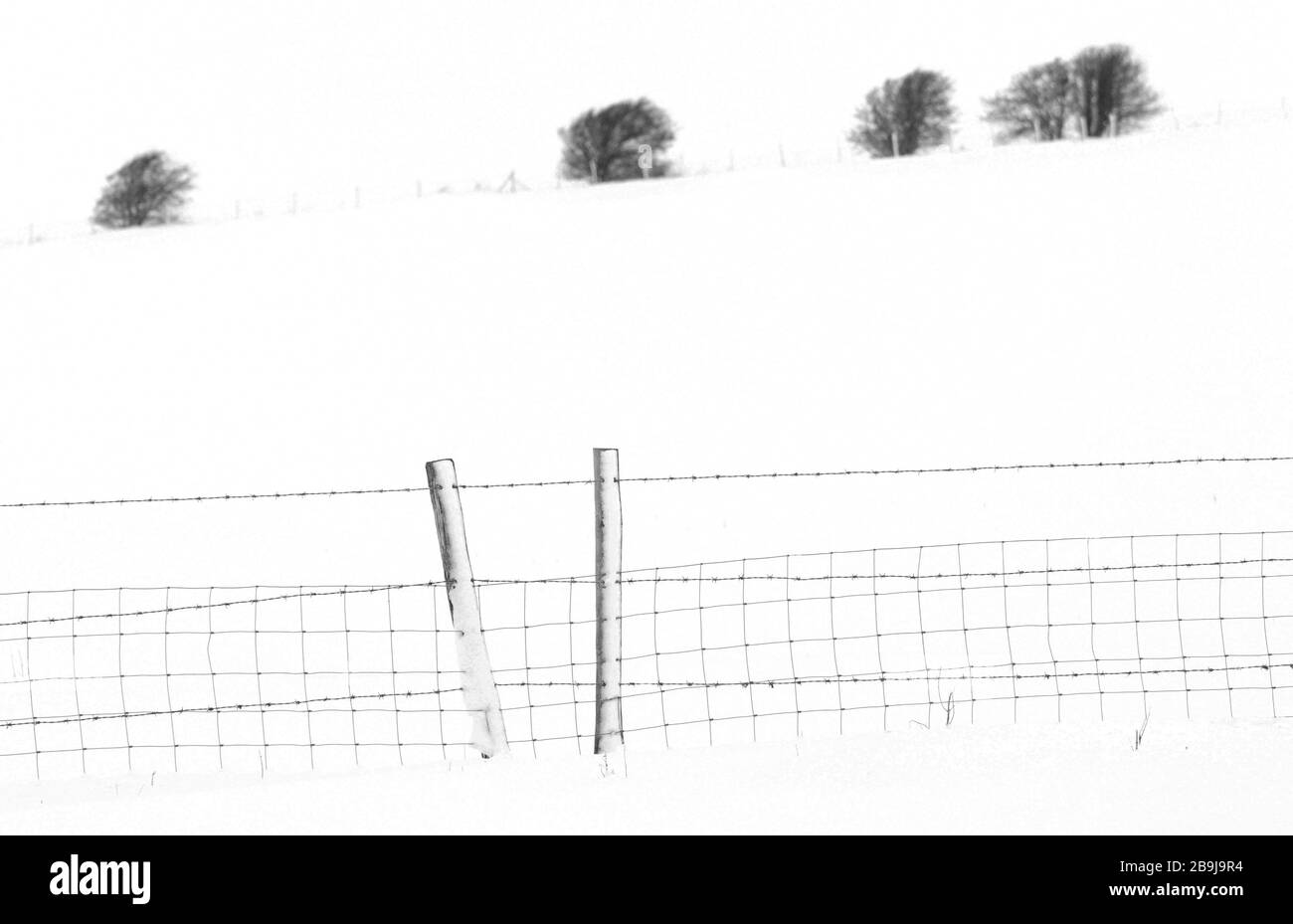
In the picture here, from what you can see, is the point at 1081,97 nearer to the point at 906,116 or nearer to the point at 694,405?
the point at 906,116

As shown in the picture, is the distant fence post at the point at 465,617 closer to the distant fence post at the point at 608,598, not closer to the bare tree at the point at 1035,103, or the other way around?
the distant fence post at the point at 608,598

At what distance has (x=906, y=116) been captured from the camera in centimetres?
5034

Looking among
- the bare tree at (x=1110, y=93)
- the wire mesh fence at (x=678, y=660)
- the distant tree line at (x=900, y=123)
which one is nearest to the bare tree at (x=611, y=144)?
the distant tree line at (x=900, y=123)

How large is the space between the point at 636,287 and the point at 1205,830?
82.1ft

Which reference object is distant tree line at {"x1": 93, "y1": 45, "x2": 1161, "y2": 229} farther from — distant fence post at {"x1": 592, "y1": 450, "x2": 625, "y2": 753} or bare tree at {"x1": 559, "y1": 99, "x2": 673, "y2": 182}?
distant fence post at {"x1": 592, "y1": 450, "x2": 625, "y2": 753}

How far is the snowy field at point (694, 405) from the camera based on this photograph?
5418 mm

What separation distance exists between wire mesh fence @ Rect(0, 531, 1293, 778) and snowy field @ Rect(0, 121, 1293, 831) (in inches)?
8.3

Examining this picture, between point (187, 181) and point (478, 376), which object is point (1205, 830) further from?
point (187, 181)

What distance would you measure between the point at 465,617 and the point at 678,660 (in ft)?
17.6

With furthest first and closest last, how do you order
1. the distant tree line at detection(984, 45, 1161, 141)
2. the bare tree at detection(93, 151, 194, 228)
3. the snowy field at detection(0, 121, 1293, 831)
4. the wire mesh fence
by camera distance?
the distant tree line at detection(984, 45, 1161, 141)
the bare tree at detection(93, 151, 194, 228)
the wire mesh fence
the snowy field at detection(0, 121, 1293, 831)

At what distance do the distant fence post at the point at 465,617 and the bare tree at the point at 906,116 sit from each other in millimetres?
45701

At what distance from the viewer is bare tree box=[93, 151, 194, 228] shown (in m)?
44.7

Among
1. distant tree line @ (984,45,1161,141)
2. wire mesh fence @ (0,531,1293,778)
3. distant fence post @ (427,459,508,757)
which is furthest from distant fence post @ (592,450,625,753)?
distant tree line @ (984,45,1161,141)

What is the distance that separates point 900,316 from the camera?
83.4 feet
